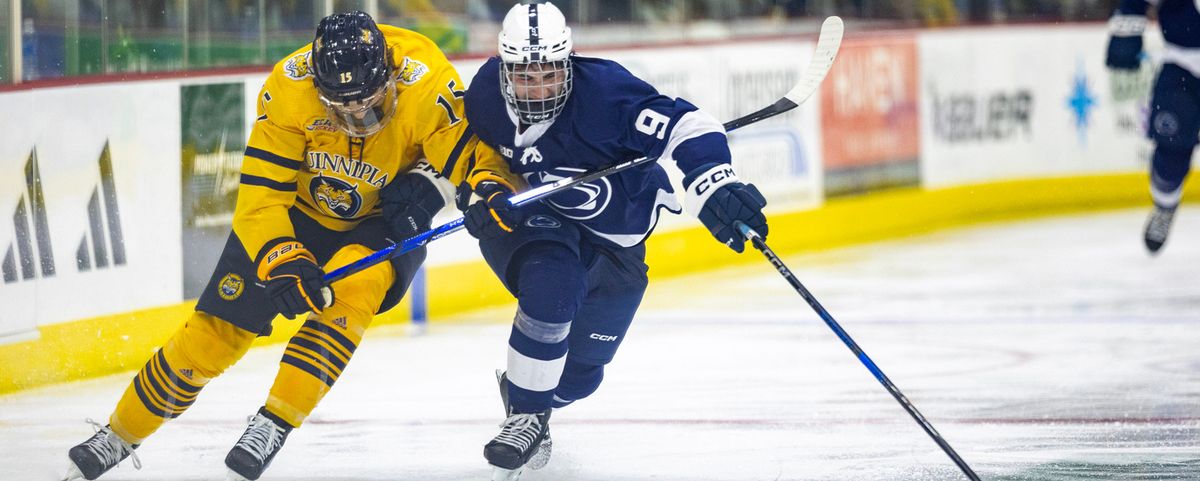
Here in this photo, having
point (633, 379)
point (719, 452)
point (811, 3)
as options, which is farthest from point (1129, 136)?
point (719, 452)

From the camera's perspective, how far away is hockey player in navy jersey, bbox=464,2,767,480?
11.3 ft

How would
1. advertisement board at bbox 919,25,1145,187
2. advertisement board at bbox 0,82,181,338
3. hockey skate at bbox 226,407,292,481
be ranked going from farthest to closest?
advertisement board at bbox 919,25,1145,187, advertisement board at bbox 0,82,181,338, hockey skate at bbox 226,407,292,481

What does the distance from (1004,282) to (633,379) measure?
9.28 ft

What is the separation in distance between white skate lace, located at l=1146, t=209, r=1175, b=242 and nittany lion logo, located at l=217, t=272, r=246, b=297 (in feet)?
13.5

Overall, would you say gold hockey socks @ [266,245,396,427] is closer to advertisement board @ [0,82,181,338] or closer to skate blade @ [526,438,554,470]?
skate blade @ [526,438,554,470]

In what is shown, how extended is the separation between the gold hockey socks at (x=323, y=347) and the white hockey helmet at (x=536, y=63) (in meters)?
0.51

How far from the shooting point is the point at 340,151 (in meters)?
3.63

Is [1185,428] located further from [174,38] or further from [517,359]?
[174,38]

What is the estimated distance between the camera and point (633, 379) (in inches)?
202

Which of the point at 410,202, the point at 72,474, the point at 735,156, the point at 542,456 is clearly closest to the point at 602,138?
the point at 410,202

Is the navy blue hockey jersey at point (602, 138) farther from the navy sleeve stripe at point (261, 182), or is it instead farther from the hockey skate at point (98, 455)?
the hockey skate at point (98, 455)

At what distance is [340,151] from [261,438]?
0.67 meters

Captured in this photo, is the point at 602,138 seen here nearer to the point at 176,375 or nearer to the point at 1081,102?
the point at 176,375

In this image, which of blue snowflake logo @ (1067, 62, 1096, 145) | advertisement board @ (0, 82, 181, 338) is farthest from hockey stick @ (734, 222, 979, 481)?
blue snowflake logo @ (1067, 62, 1096, 145)
